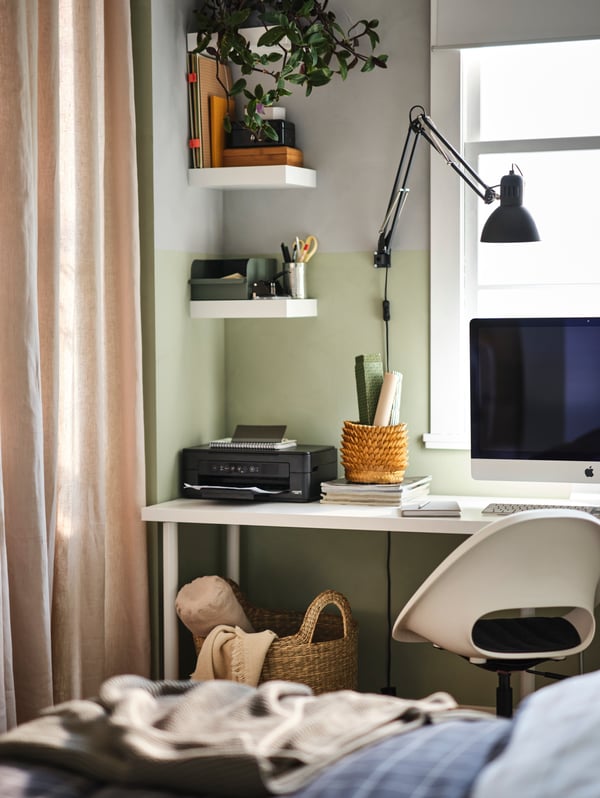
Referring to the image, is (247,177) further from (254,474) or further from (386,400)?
(254,474)

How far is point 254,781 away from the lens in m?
1.18

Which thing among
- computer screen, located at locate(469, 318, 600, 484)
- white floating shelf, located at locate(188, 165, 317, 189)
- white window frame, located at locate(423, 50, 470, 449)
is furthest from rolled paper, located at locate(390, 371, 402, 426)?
white floating shelf, located at locate(188, 165, 317, 189)

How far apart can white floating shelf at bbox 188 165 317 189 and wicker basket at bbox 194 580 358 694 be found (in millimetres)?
1226

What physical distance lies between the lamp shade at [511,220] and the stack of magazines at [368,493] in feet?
2.44

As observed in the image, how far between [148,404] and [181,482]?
29 cm

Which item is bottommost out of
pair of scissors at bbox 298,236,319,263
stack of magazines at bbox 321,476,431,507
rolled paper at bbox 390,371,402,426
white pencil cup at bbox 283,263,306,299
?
stack of magazines at bbox 321,476,431,507

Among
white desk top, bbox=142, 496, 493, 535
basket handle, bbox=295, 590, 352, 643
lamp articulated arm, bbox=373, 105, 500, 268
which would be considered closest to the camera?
white desk top, bbox=142, 496, 493, 535

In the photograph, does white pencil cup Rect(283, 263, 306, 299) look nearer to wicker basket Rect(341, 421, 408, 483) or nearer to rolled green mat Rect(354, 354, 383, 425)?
rolled green mat Rect(354, 354, 383, 425)

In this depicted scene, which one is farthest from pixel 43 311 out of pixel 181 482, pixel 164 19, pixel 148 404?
pixel 164 19

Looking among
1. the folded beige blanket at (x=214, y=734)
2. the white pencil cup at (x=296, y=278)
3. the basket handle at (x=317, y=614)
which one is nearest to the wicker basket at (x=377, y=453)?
the basket handle at (x=317, y=614)

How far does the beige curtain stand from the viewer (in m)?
2.51

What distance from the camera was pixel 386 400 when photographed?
3.21 metres

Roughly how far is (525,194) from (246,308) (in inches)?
37.0

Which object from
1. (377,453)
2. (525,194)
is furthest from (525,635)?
(525,194)
